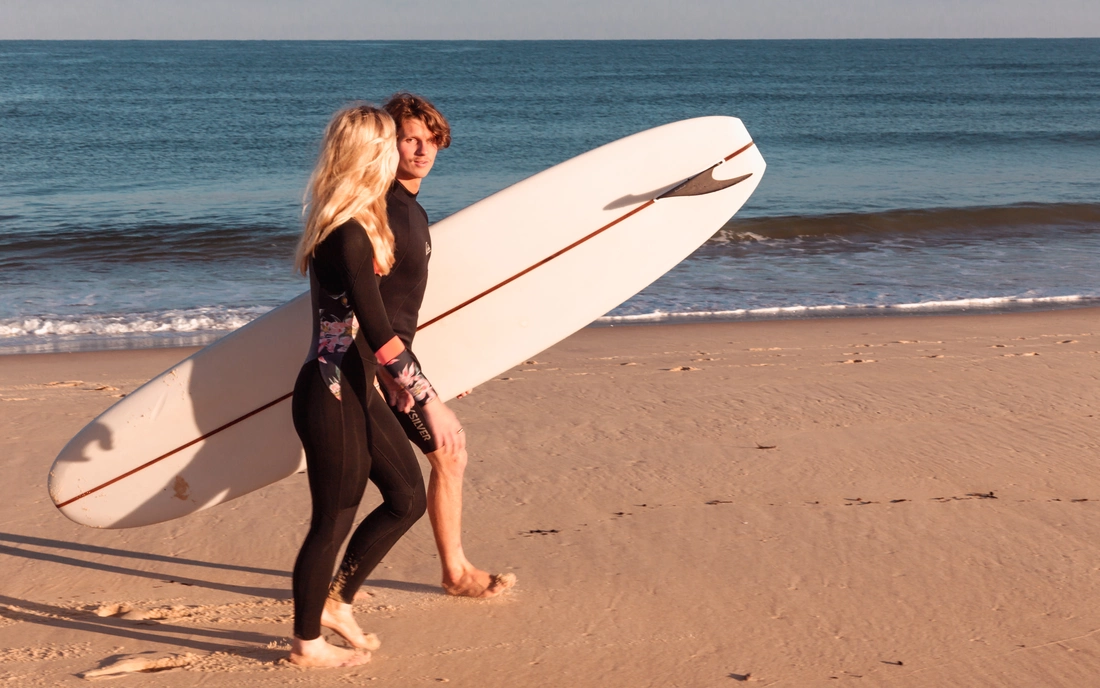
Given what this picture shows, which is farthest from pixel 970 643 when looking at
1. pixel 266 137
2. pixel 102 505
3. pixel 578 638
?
pixel 266 137

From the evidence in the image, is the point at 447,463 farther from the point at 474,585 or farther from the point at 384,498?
the point at 474,585

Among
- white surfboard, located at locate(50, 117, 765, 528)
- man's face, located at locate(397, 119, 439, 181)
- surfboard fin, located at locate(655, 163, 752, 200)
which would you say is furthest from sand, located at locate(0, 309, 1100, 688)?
man's face, located at locate(397, 119, 439, 181)

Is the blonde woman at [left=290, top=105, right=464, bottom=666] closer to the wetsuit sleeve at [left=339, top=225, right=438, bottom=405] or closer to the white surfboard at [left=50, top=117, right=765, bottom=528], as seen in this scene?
the wetsuit sleeve at [left=339, top=225, right=438, bottom=405]

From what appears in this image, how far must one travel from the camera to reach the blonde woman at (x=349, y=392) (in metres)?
2.00

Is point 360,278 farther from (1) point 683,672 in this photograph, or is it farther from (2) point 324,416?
(1) point 683,672

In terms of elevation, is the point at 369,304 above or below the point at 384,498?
above

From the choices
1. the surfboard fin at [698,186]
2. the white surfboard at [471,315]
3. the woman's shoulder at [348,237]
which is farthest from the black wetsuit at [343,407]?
the surfboard fin at [698,186]

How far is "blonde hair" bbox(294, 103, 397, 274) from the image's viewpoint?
1.99 m

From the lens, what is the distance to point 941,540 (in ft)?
9.88

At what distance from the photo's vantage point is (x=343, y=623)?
2367 millimetres

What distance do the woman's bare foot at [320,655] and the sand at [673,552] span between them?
0.10 ft

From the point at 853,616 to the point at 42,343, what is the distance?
5907mm

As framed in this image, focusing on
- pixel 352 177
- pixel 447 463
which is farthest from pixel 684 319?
pixel 352 177

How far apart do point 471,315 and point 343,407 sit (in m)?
1.14
